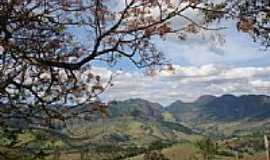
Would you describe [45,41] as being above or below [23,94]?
above

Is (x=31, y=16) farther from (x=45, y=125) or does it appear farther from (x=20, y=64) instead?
(x=45, y=125)

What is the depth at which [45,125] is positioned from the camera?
8680 millimetres

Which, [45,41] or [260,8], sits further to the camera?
[260,8]

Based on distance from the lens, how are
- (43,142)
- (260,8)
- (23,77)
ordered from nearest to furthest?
1. (23,77)
2. (43,142)
3. (260,8)

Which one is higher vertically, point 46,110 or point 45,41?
point 45,41

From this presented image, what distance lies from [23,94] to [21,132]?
655 millimetres

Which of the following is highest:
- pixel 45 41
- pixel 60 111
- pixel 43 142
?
pixel 45 41

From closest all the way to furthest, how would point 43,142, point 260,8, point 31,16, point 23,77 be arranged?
point 31,16, point 23,77, point 43,142, point 260,8

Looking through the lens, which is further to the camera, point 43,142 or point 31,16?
point 43,142

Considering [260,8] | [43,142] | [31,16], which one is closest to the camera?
[31,16]

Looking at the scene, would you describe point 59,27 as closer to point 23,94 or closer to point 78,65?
point 78,65

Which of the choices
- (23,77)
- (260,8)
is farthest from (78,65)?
(260,8)

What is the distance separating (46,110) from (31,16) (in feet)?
5.24

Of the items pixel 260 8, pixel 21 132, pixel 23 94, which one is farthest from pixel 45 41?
pixel 260 8
